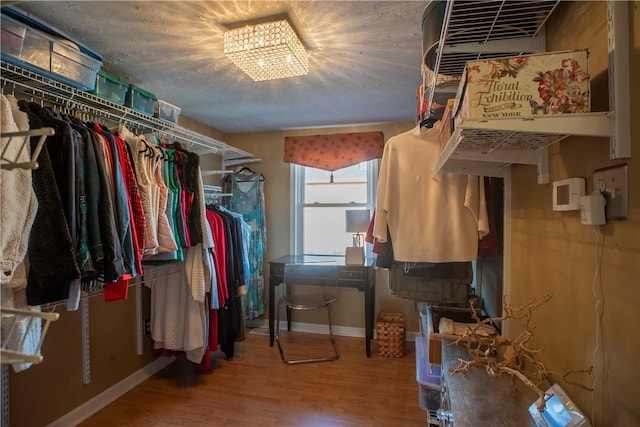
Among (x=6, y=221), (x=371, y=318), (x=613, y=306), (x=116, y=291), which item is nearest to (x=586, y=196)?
(x=613, y=306)

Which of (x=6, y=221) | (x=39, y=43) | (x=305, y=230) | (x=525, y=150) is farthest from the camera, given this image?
(x=305, y=230)

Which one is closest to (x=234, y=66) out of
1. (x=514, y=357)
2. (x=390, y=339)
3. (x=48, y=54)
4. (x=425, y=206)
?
(x=48, y=54)

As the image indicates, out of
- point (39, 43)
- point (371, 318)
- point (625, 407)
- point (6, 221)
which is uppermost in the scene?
point (39, 43)

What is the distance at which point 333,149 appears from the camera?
3.38m

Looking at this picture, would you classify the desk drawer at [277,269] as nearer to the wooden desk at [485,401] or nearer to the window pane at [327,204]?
the window pane at [327,204]

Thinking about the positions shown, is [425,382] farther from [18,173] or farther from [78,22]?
[78,22]

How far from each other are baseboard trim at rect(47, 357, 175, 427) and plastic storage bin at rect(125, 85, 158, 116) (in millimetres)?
1825

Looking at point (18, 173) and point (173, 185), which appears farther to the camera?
point (173, 185)

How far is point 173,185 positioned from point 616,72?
1.93 meters

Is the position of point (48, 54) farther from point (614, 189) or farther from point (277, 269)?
point (277, 269)

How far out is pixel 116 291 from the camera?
1567 mm

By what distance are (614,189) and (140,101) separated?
7.21ft

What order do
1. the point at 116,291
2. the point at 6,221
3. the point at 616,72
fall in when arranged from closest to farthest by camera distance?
the point at 616,72
the point at 6,221
the point at 116,291

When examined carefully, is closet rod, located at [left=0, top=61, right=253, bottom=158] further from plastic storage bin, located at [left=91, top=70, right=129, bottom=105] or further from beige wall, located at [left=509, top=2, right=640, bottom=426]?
beige wall, located at [left=509, top=2, right=640, bottom=426]
